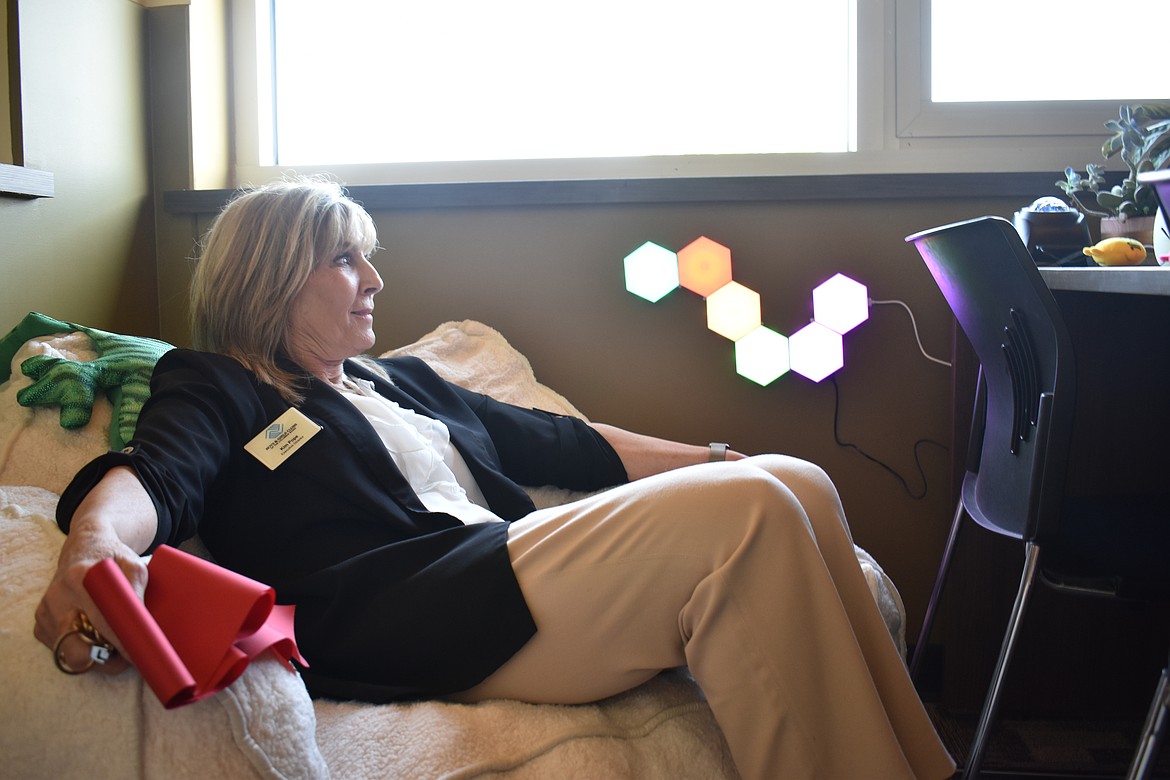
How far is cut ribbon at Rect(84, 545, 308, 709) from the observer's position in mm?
758

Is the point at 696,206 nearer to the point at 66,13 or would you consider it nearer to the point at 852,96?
the point at 852,96

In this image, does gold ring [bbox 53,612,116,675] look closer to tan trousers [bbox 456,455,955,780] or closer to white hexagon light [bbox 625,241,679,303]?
tan trousers [bbox 456,455,955,780]

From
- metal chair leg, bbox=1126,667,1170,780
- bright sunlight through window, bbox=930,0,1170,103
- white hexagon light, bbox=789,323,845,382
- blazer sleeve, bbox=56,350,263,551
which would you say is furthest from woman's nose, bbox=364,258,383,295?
bright sunlight through window, bbox=930,0,1170,103

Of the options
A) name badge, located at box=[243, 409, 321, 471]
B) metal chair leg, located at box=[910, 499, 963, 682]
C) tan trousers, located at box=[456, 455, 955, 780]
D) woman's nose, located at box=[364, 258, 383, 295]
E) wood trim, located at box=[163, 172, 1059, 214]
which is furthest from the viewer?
wood trim, located at box=[163, 172, 1059, 214]

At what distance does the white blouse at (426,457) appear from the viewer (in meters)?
1.36

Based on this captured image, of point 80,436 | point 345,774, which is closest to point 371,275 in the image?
point 80,436

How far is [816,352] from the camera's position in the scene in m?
1.95

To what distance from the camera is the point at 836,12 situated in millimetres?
2117

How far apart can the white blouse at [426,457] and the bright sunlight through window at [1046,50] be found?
1368mm

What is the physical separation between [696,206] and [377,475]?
101cm

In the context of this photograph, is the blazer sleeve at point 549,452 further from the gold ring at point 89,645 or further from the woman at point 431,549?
the gold ring at point 89,645

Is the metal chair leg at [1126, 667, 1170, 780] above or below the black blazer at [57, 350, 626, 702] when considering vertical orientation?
below

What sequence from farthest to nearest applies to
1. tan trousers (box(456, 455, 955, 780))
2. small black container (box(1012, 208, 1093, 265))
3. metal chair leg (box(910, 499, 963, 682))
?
metal chair leg (box(910, 499, 963, 682)) → small black container (box(1012, 208, 1093, 265)) → tan trousers (box(456, 455, 955, 780))

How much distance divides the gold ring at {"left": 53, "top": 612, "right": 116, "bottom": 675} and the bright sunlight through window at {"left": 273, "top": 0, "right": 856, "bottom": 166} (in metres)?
1.52
